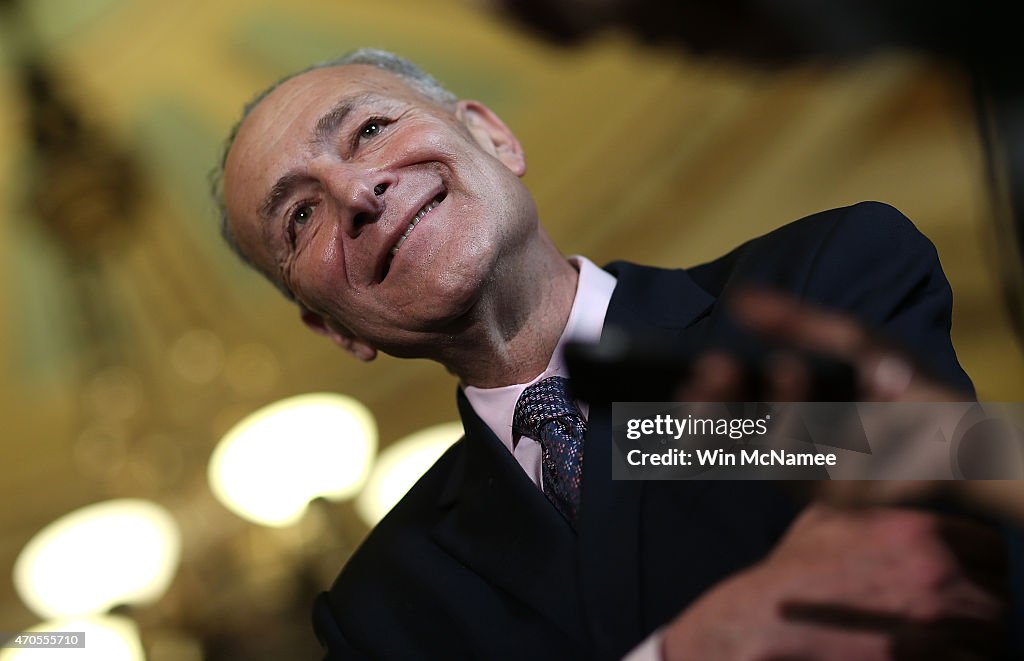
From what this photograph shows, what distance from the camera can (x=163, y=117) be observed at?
3938 mm

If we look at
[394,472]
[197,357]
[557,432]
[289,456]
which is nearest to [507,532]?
[557,432]

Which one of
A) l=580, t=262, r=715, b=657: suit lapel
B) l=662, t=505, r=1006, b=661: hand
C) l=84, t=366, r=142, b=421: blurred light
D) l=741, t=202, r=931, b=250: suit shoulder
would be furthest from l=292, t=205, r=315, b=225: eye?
l=84, t=366, r=142, b=421: blurred light

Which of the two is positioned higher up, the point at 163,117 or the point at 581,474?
the point at 581,474

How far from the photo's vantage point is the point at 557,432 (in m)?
1.02

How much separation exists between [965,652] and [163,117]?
371 cm

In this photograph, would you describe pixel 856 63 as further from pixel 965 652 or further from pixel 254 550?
pixel 965 652

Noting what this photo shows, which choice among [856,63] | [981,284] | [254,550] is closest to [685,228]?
[856,63]

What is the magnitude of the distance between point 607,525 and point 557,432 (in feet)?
0.47

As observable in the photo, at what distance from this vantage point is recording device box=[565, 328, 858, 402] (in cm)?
74

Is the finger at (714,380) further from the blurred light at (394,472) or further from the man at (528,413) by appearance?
the blurred light at (394,472)

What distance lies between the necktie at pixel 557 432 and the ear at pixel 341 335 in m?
0.26

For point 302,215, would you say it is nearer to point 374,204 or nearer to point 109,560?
point 374,204

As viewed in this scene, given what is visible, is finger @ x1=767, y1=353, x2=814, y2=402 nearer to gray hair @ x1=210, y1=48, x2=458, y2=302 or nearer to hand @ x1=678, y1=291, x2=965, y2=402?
hand @ x1=678, y1=291, x2=965, y2=402

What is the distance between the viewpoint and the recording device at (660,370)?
2.41 ft
